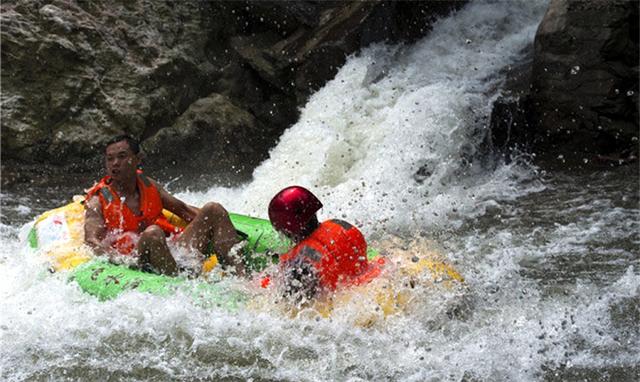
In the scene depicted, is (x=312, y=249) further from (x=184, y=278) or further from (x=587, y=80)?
(x=587, y=80)

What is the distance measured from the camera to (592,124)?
8.02 m

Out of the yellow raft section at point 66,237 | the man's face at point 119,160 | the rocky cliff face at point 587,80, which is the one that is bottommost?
the rocky cliff face at point 587,80

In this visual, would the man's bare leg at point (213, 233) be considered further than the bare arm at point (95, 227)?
Yes

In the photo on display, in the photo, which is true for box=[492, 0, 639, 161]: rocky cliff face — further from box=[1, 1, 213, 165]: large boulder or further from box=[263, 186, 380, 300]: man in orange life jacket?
box=[263, 186, 380, 300]: man in orange life jacket

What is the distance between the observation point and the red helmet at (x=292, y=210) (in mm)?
4359

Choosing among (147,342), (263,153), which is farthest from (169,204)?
(263,153)

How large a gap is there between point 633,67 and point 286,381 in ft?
18.5

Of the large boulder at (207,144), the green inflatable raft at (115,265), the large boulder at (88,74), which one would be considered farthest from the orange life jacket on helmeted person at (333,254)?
the large boulder at (88,74)

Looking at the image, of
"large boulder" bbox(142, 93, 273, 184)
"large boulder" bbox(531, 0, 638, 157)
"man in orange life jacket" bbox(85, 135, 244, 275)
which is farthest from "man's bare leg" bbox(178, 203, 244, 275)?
"large boulder" bbox(531, 0, 638, 157)

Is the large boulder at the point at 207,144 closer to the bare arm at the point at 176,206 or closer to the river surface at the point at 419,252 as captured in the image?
the river surface at the point at 419,252

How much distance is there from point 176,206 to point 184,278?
0.82 meters

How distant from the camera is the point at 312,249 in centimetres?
430

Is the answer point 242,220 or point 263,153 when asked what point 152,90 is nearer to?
point 263,153

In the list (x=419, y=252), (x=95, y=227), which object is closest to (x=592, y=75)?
(x=419, y=252)
